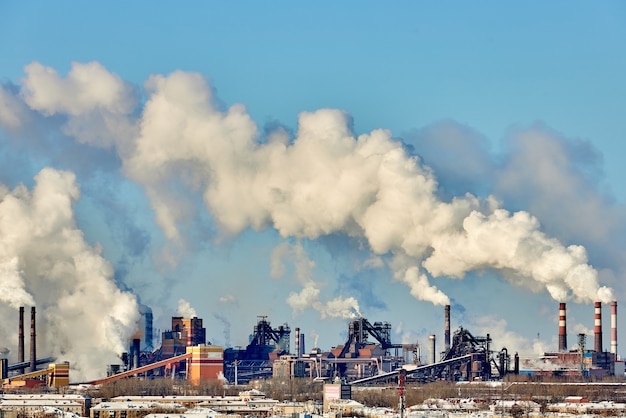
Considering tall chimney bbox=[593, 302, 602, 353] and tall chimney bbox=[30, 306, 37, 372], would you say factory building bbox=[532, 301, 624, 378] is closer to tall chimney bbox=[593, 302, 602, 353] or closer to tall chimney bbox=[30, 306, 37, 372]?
tall chimney bbox=[593, 302, 602, 353]

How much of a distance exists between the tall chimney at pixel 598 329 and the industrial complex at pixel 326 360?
0.06 m

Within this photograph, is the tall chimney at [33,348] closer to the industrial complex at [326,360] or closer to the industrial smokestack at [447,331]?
the industrial complex at [326,360]

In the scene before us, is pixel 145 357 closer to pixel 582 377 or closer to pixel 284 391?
pixel 284 391

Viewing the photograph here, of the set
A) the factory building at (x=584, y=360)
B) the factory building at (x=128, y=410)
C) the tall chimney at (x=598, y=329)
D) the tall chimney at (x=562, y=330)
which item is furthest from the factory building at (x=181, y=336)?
the factory building at (x=128, y=410)

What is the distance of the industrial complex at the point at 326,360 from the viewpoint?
349ft

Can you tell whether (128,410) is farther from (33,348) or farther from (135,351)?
(135,351)

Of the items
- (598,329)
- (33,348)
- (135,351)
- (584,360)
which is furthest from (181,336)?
(598,329)

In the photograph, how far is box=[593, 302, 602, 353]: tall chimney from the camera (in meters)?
95.4

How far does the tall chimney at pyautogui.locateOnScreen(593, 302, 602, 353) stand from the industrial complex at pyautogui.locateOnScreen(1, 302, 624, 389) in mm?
63

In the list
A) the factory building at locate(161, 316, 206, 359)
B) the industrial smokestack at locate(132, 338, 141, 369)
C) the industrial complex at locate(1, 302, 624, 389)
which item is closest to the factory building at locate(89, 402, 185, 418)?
the industrial complex at locate(1, 302, 624, 389)

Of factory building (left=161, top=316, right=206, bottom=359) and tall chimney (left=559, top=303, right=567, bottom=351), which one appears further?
factory building (left=161, top=316, right=206, bottom=359)

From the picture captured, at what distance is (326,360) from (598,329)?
88.0ft

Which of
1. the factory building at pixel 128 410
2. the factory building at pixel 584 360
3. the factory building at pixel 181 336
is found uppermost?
the factory building at pixel 181 336

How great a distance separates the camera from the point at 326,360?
400 ft
